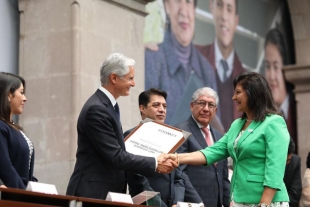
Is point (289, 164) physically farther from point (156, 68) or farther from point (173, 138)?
point (173, 138)

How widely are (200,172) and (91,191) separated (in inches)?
74.7

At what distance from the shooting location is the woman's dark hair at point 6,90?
232 inches

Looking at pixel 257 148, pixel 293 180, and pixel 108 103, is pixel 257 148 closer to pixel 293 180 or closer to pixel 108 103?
pixel 108 103

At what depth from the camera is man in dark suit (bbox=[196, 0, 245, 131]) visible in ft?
38.0

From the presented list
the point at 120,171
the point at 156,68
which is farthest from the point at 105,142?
the point at 156,68

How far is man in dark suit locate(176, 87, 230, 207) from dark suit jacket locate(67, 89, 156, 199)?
1.39 meters

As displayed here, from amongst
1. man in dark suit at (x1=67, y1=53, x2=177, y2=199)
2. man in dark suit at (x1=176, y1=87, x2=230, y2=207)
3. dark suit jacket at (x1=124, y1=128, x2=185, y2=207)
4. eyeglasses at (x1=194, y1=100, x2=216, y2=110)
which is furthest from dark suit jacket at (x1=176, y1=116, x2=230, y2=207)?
man in dark suit at (x1=67, y1=53, x2=177, y2=199)

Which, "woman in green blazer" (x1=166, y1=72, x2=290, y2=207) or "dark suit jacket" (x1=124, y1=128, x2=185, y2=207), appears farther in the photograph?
"dark suit jacket" (x1=124, y1=128, x2=185, y2=207)

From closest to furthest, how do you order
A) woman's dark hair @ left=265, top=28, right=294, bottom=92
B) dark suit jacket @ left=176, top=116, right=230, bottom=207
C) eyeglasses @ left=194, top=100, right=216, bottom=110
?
dark suit jacket @ left=176, top=116, right=230, bottom=207 < eyeglasses @ left=194, top=100, right=216, bottom=110 < woman's dark hair @ left=265, top=28, right=294, bottom=92

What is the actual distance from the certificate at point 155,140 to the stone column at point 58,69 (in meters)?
1.82

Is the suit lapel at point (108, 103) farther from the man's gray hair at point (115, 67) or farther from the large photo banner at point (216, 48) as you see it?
the large photo banner at point (216, 48)

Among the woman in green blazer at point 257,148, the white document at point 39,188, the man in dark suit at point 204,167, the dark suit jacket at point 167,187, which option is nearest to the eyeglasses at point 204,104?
the man in dark suit at point 204,167

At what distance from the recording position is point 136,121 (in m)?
8.93

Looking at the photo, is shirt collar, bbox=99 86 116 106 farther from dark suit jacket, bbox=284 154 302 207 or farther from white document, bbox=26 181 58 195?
dark suit jacket, bbox=284 154 302 207
